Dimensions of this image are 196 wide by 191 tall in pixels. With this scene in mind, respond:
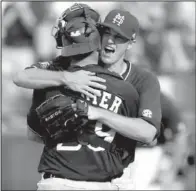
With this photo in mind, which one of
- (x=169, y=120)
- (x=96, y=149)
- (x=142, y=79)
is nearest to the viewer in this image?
(x=96, y=149)

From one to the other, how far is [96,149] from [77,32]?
2.02ft

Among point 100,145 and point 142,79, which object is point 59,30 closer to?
point 142,79

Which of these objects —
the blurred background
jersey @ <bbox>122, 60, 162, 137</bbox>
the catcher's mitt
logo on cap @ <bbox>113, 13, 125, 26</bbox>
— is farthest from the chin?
the blurred background

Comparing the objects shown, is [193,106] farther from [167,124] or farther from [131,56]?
[131,56]

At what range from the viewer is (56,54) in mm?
6922

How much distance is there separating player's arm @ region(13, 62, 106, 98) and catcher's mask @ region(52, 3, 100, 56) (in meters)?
0.11

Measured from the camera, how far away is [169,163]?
21.6 feet

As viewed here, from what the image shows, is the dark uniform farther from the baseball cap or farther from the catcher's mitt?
the baseball cap

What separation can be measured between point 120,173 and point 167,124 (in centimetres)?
367

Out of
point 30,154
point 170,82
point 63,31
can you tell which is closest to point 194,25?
point 170,82

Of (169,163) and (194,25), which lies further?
(194,25)

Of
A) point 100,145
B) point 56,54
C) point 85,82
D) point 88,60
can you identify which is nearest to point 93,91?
point 85,82

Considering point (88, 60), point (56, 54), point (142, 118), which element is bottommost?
point (56, 54)

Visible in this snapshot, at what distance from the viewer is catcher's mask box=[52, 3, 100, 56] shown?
3.01m
